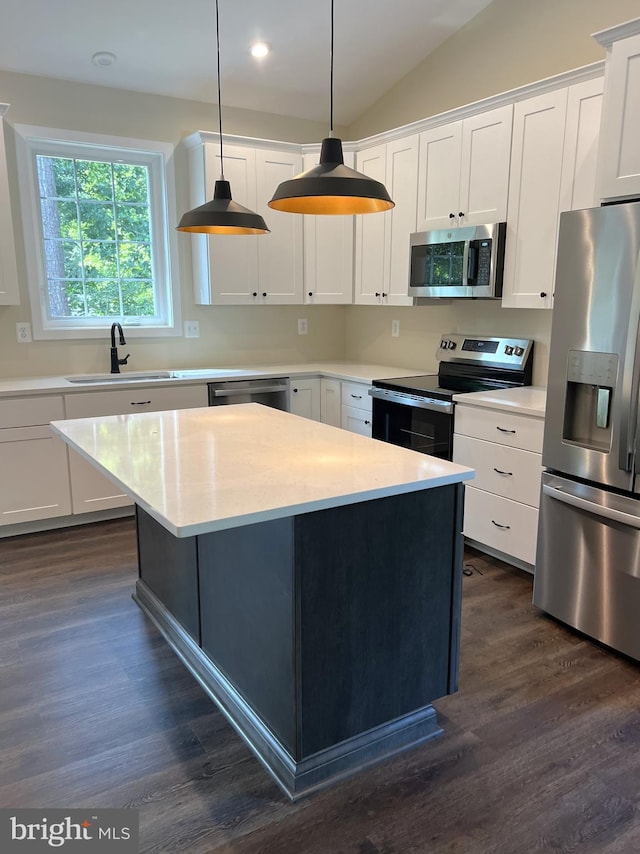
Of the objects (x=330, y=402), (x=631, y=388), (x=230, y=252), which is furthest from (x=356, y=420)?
(x=631, y=388)

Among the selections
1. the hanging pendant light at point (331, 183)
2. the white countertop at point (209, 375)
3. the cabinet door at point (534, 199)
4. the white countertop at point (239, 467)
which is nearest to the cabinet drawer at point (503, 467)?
the cabinet door at point (534, 199)

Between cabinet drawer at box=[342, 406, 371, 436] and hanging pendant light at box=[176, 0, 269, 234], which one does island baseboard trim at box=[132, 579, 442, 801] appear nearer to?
hanging pendant light at box=[176, 0, 269, 234]

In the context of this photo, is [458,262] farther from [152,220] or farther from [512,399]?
[152,220]

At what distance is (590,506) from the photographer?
8.25 feet

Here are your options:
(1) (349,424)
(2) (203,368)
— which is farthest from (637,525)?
(2) (203,368)

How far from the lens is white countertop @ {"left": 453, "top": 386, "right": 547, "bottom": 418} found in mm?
2971

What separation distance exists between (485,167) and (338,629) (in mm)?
2740

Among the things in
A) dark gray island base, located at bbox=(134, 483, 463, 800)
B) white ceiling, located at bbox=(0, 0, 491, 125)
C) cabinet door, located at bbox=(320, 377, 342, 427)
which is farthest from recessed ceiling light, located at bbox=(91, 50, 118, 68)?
dark gray island base, located at bbox=(134, 483, 463, 800)

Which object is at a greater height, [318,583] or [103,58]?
[103,58]

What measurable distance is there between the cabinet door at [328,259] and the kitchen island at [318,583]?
261 cm

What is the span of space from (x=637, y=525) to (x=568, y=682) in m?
0.64

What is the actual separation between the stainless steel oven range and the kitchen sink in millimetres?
1462

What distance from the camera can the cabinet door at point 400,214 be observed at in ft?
13.1

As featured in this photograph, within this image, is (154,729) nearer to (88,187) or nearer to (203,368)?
(203,368)
